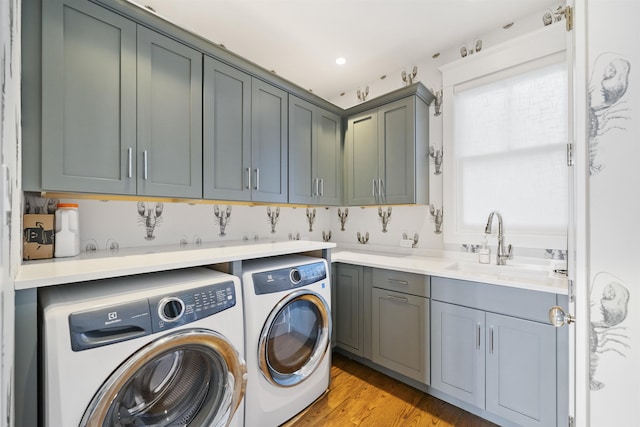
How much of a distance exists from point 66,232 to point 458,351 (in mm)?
2281

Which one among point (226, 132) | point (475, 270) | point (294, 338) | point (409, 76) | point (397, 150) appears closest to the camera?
point (294, 338)

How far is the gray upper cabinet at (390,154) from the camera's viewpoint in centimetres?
220

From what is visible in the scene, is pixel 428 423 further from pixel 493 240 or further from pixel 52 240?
pixel 52 240

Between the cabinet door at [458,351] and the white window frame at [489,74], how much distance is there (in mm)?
680

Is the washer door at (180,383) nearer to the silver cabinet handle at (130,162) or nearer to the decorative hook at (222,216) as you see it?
the silver cabinet handle at (130,162)

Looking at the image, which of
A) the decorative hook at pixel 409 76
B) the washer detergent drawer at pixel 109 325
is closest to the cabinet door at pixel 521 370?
the washer detergent drawer at pixel 109 325

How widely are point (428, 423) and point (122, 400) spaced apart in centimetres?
160

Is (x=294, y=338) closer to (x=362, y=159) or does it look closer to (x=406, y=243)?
(x=406, y=243)

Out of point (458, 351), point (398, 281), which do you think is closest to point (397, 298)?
point (398, 281)

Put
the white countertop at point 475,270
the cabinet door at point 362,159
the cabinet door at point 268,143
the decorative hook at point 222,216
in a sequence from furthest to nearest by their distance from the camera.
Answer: the cabinet door at point 362,159
the decorative hook at point 222,216
the cabinet door at point 268,143
the white countertop at point 475,270

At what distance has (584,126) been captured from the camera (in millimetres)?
606

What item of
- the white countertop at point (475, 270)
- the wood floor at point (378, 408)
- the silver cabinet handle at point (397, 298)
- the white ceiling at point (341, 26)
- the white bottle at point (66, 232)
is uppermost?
the white ceiling at point (341, 26)

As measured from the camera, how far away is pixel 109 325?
909 millimetres

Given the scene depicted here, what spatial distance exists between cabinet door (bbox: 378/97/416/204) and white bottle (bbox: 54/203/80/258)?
2.06 meters
